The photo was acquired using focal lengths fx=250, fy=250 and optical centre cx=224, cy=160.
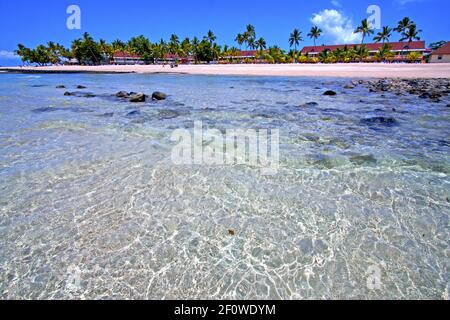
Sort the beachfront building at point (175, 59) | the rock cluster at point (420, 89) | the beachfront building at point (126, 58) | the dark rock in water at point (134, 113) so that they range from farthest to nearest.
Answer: the beachfront building at point (126, 58), the beachfront building at point (175, 59), the rock cluster at point (420, 89), the dark rock in water at point (134, 113)

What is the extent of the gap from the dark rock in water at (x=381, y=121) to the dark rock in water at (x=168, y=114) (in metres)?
8.30

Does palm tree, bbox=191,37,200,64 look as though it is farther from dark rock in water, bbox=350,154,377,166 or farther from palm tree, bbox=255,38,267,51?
dark rock in water, bbox=350,154,377,166

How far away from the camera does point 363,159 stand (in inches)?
259

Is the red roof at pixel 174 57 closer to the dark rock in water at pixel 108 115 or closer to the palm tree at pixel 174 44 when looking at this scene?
the palm tree at pixel 174 44

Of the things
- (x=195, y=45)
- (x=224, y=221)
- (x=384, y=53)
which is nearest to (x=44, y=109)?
(x=224, y=221)

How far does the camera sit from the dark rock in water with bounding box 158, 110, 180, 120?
1147cm

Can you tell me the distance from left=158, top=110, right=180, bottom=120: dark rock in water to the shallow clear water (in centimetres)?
346

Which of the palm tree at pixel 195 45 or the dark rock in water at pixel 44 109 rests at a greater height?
the palm tree at pixel 195 45

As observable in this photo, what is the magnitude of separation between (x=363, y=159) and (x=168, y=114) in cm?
873

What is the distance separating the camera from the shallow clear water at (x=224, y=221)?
3.18 metres

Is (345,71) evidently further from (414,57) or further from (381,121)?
(381,121)

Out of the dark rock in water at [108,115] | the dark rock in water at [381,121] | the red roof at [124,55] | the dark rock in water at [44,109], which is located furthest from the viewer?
the red roof at [124,55]

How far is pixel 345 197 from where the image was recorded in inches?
193

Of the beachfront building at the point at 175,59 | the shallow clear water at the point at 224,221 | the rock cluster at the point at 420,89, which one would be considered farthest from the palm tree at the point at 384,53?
the shallow clear water at the point at 224,221
